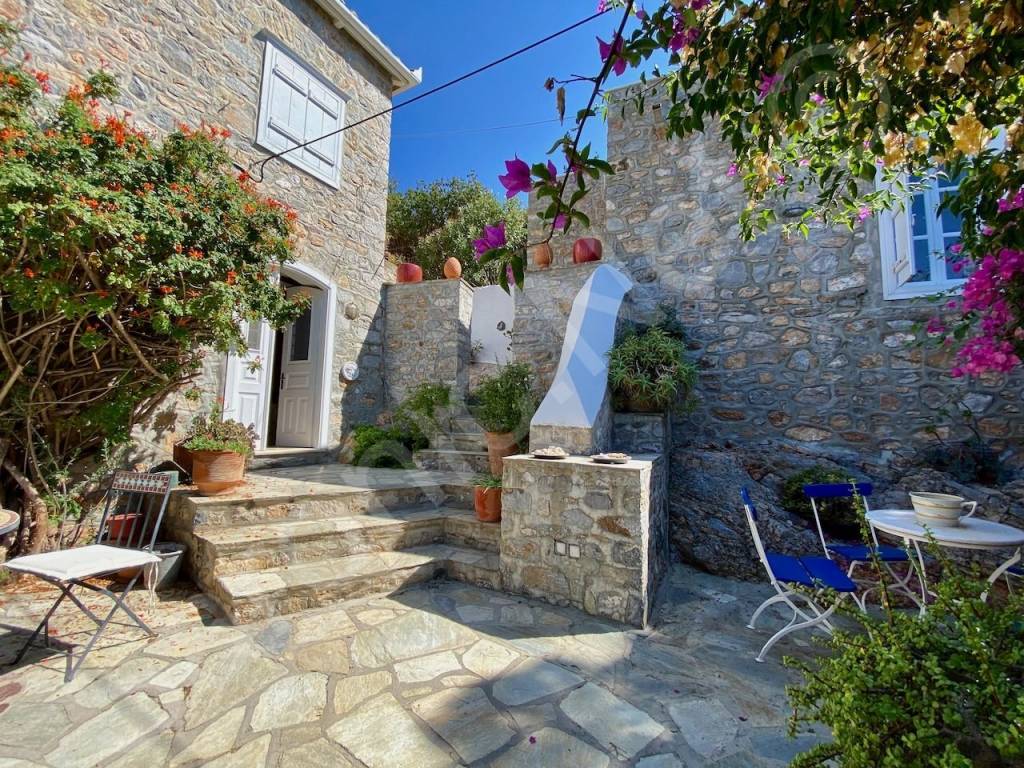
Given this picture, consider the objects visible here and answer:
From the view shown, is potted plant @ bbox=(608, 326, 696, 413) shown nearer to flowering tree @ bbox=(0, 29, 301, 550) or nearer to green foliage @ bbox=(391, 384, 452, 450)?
green foliage @ bbox=(391, 384, 452, 450)

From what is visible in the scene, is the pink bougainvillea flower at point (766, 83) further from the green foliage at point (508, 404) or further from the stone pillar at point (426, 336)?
the stone pillar at point (426, 336)

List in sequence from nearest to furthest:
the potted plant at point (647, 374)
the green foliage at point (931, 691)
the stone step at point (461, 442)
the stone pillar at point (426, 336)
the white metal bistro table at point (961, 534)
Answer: the green foliage at point (931, 691) < the white metal bistro table at point (961, 534) < the potted plant at point (647, 374) < the stone step at point (461, 442) < the stone pillar at point (426, 336)

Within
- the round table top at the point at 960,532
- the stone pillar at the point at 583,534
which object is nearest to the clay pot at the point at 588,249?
the stone pillar at the point at 583,534

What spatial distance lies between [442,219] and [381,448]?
8.02m

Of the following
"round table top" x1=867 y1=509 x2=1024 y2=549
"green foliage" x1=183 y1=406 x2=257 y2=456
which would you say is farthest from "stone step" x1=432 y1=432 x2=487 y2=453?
"round table top" x1=867 y1=509 x2=1024 y2=549

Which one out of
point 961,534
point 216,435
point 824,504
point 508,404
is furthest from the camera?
point 508,404

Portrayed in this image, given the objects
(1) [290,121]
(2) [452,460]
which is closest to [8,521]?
(2) [452,460]

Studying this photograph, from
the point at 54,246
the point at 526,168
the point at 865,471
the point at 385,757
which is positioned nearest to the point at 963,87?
the point at 526,168

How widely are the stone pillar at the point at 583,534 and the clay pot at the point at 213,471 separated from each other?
2136 mm

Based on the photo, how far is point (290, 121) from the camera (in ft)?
17.5

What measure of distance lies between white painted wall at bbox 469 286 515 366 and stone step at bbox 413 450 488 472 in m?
1.99

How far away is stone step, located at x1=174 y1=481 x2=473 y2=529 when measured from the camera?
302 centimetres

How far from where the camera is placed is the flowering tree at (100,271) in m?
2.38

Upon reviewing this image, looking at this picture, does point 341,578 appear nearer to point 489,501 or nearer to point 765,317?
point 489,501
